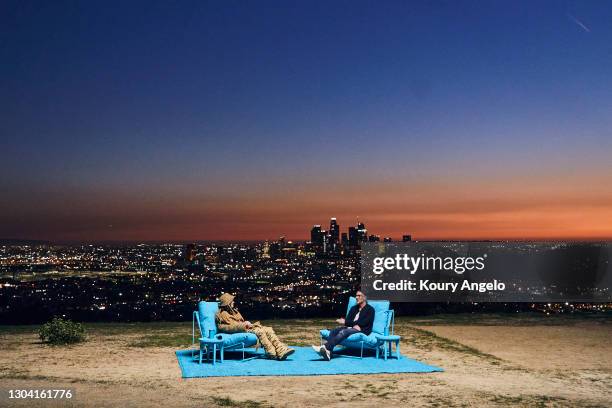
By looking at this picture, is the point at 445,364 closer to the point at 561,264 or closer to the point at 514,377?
the point at 514,377

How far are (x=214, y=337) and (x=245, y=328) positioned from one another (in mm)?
584

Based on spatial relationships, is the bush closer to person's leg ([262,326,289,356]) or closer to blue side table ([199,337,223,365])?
blue side table ([199,337,223,365])

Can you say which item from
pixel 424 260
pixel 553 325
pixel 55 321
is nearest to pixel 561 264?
pixel 553 325

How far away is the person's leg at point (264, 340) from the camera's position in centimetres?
1089

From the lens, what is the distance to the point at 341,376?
9508mm

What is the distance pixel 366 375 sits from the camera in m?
9.63

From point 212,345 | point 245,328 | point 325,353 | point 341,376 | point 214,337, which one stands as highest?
point 245,328

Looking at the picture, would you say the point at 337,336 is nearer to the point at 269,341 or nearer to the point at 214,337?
the point at 269,341

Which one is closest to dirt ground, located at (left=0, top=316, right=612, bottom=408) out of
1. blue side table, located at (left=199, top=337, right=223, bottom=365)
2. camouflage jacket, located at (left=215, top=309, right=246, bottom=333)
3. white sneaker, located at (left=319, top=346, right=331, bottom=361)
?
blue side table, located at (left=199, top=337, right=223, bottom=365)

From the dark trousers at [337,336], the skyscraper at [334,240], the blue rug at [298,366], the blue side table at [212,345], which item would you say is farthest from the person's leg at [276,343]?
the skyscraper at [334,240]

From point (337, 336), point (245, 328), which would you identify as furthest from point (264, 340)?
point (337, 336)

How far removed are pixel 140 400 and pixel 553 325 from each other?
1188 cm

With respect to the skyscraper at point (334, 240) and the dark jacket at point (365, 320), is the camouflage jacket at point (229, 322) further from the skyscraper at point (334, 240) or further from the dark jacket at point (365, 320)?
the skyscraper at point (334, 240)

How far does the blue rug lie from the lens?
969cm
